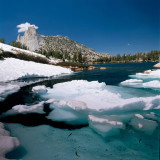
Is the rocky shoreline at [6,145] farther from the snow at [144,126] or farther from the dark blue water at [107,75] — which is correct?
the dark blue water at [107,75]

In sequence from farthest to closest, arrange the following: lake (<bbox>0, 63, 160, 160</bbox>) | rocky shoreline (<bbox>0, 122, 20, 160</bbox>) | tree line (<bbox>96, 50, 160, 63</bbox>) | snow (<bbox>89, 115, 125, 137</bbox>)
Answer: tree line (<bbox>96, 50, 160, 63</bbox>)
snow (<bbox>89, 115, 125, 137</bbox>)
lake (<bbox>0, 63, 160, 160</bbox>)
rocky shoreline (<bbox>0, 122, 20, 160</bbox>)

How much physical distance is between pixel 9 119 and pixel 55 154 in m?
3.72

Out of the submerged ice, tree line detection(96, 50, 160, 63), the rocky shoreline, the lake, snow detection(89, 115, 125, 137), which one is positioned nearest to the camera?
the rocky shoreline

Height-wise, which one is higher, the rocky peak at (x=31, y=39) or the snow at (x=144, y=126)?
the rocky peak at (x=31, y=39)

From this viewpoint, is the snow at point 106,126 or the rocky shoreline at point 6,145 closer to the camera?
the rocky shoreline at point 6,145

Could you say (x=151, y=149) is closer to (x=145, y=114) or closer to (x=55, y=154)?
(x=145, y=114)

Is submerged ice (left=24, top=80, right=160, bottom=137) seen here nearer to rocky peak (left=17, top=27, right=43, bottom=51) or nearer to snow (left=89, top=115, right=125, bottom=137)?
snow (left=89, top=115, right=125, bottom=137)

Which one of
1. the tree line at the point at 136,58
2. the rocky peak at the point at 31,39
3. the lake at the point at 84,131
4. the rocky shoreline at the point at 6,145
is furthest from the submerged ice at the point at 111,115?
the rocky peak at the point at 31,39

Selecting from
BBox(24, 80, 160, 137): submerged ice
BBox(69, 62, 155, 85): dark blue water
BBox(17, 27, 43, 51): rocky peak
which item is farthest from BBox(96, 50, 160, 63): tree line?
BBox(24, 80, 160, 137): submerged ice

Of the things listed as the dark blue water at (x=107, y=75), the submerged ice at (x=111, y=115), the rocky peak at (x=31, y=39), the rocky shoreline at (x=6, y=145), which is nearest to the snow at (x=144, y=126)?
the submerged ice at (x=111, y=115)

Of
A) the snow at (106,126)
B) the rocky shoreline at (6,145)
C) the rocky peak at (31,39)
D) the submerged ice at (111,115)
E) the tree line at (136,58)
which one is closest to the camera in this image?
the rocky shoreline at (6,145)

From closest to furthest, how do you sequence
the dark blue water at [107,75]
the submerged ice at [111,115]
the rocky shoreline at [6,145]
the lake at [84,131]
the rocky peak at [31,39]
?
the rocky shoreline at [6,145] < the lake at [84,131] < the submerged ice at [111,115] < the dark blue water at [107,75] < the rocky peak at [31,39]

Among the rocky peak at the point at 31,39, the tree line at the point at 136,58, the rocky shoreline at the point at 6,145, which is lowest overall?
the rocky shoreline at the point at 6,145

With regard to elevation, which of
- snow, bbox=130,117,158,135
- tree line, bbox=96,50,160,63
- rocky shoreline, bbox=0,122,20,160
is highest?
tree line, bbox=96,50,160,63
